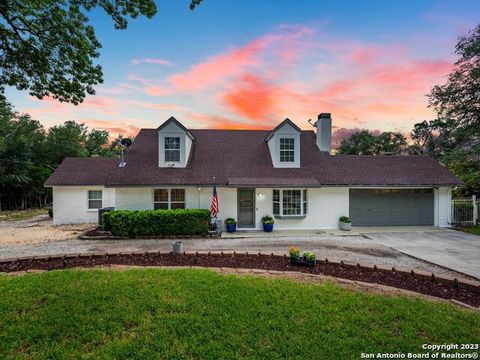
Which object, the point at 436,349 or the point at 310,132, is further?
the point at 310,132

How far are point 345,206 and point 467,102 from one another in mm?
12252

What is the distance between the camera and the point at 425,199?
50.2 ft

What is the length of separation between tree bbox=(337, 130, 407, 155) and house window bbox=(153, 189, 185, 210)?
3821 cm

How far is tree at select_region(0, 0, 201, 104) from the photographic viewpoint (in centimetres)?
621

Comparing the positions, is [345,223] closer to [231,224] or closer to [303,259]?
[231,224]

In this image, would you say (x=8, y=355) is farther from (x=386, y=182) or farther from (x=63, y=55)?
(x=386, y=182)

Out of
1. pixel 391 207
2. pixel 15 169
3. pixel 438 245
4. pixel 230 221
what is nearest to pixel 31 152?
pixel 15 169

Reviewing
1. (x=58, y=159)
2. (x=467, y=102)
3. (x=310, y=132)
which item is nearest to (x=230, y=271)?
(x=310, y=132)

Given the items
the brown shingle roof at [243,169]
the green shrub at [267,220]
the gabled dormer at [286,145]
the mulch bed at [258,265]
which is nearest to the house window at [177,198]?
the brown shingle roof at [243,169]

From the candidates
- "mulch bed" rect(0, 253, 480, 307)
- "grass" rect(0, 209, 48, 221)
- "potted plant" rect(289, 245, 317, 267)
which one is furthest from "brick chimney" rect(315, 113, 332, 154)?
"grass" rect(0, 209, 48, 221)

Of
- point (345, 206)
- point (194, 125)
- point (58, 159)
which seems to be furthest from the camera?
point (58, 159)

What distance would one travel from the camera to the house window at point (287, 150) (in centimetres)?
1536

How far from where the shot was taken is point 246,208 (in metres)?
14.2

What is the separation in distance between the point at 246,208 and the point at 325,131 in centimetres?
823
